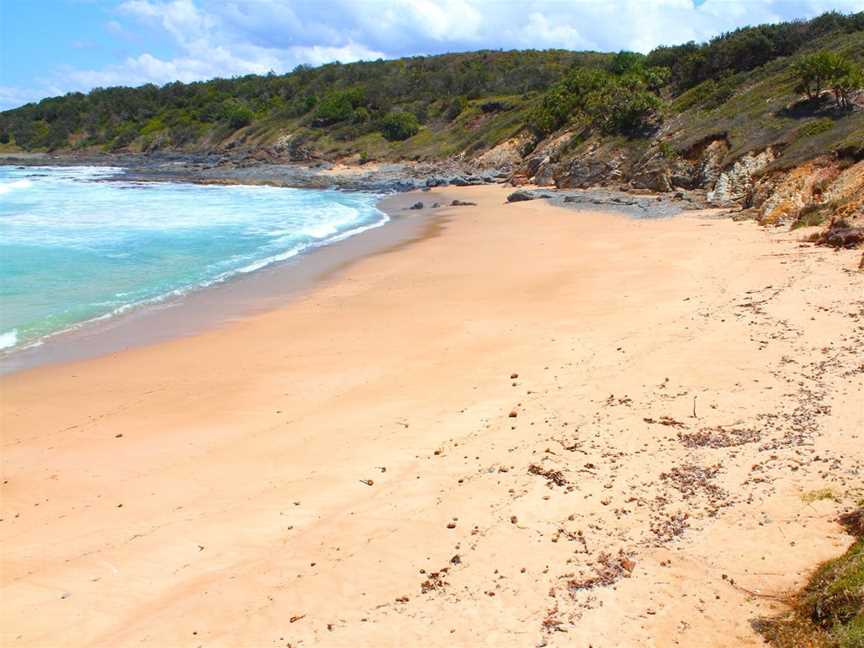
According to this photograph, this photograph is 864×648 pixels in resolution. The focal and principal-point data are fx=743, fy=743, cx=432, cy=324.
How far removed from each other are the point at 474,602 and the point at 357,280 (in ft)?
45.6

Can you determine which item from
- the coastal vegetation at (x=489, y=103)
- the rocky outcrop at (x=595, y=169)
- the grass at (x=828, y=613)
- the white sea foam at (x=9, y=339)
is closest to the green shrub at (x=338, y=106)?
the coastal vegetation at (x=489, y=103)

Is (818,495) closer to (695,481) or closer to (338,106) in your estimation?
(695,481)

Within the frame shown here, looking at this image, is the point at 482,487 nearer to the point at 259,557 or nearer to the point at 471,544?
the point at 471,544

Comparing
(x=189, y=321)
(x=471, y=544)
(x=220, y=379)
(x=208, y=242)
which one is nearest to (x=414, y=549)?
(x=471, y=544)

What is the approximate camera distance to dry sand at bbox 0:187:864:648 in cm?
516

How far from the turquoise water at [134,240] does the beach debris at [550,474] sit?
10.6 m

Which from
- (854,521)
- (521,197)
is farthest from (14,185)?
(854,521)

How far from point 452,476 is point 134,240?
71.2 feet

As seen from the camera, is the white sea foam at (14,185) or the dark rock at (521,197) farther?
the white sea foam at (14,185)

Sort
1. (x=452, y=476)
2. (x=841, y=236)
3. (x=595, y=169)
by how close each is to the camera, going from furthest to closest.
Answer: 1. (x=595, y=169)
2. (x=841, y=236)
3. (x=452, y=476)

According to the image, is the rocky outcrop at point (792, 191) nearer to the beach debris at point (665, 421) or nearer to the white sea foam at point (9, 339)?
the beach debris at point (665, 421)

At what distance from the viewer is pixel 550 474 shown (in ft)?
22.4

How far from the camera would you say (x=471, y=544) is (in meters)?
5.88

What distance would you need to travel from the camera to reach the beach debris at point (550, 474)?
21.9ft
